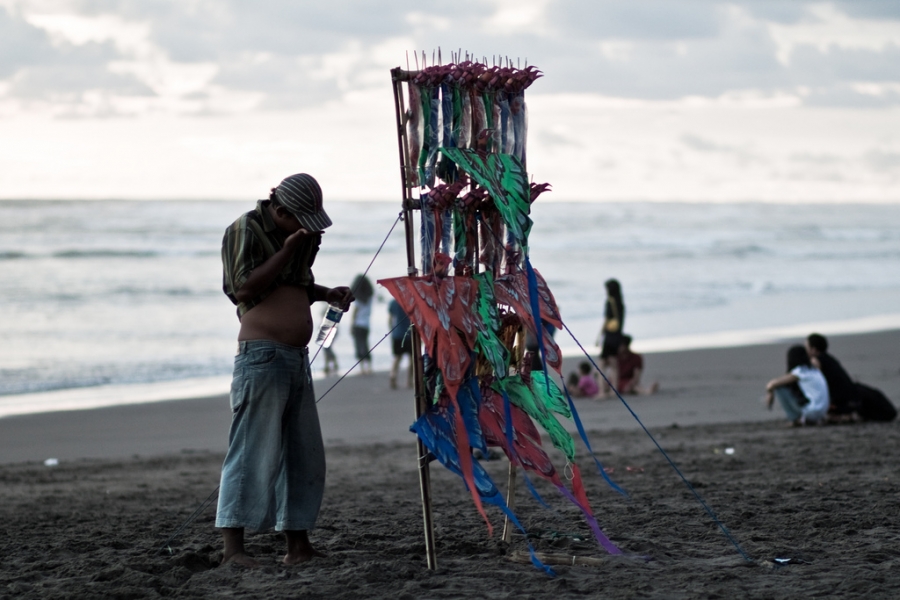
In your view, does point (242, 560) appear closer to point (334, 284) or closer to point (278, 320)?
point (278, 320)

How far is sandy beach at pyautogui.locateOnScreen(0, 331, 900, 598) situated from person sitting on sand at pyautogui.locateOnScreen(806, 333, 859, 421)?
30cm

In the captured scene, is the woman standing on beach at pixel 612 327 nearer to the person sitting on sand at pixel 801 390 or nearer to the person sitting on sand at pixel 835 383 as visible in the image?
the person sitting on sand at pixel 801 390

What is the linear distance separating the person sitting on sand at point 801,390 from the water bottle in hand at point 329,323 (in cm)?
628

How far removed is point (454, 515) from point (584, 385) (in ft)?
22.4

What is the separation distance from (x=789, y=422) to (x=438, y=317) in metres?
7.01

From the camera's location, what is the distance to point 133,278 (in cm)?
2845

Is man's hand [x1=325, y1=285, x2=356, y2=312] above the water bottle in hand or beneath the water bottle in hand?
above

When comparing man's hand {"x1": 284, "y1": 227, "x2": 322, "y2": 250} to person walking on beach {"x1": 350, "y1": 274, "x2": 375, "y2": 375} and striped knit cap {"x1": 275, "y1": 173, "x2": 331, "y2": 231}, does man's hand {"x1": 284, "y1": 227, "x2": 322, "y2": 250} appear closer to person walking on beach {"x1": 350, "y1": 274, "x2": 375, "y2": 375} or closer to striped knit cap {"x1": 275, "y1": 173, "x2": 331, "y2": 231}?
striped knit cap {"x1": 275, "y1": 173, "x2": 331, "y2": 231}

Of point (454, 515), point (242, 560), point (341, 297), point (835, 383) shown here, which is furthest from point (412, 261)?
point (835, 383)

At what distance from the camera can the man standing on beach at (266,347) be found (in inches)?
180

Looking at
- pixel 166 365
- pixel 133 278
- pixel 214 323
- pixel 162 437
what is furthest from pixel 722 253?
pixel 162 437

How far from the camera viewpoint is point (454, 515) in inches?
249

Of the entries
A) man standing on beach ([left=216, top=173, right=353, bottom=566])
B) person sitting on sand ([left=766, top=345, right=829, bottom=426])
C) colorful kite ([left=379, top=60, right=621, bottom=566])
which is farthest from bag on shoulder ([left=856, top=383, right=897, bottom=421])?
man standing on beach ([left=216, top=173, right=353, bottom=566])

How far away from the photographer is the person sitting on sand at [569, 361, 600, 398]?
13.0 metres
